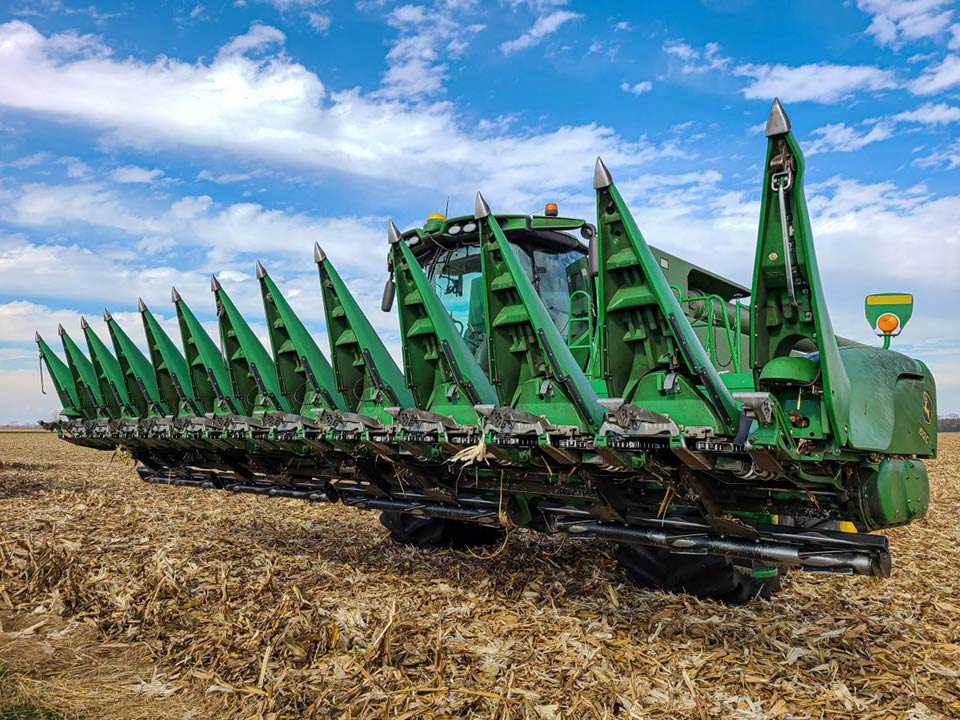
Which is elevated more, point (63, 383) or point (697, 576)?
point (63, 383)

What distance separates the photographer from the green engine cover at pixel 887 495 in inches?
140

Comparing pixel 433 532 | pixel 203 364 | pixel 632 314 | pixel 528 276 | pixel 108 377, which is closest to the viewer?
pixel 632 314

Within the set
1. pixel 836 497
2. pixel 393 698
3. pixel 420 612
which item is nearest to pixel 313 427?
pixel 420 612

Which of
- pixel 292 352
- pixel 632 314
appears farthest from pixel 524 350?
pixel 292 352

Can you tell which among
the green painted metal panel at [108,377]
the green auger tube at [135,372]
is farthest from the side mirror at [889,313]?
the green painted metal panel at [108,377]

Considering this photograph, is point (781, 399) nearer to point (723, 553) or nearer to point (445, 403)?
point (723, 553)

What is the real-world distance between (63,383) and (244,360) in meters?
4.05

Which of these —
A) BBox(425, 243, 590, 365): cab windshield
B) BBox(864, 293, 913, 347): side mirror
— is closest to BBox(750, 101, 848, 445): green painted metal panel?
BBox(864, 293, 913, 347): side mirror

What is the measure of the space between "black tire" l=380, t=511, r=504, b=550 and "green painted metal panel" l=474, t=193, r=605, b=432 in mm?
2232

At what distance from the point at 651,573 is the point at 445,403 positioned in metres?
1.81

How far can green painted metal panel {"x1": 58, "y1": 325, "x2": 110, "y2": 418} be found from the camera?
28.8 feet

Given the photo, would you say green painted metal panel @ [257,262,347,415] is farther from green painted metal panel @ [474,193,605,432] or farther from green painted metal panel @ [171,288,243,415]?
green painted metal panel @ [474,193,605,432]

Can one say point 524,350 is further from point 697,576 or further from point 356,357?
point 697,576

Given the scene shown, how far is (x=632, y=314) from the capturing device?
402 cm
